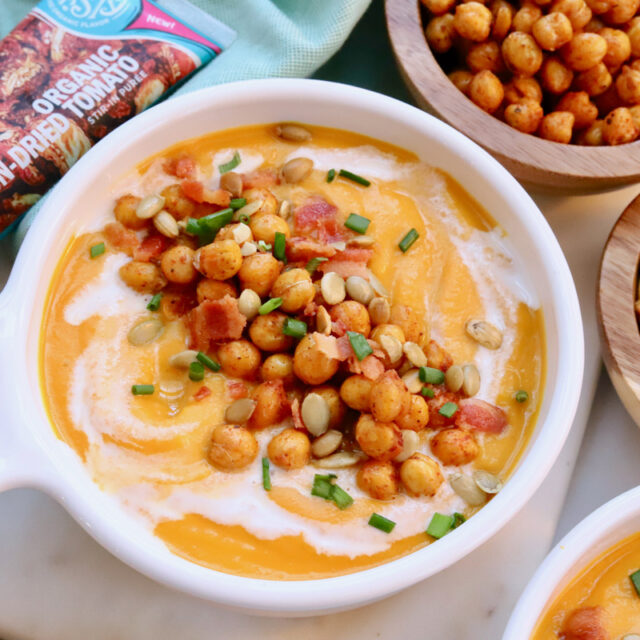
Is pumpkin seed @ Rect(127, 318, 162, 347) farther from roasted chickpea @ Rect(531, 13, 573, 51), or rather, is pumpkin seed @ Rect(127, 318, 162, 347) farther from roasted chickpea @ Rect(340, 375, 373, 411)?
roasted chickpea @ Rect(531, 13, 573, 51)

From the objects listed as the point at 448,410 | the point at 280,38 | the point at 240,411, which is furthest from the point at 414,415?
the point at 280,38

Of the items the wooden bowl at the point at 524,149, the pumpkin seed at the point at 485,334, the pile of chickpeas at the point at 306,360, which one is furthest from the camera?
the wooden bowl at the point at 524,149

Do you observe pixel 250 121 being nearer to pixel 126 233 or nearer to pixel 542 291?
pixel 126 233

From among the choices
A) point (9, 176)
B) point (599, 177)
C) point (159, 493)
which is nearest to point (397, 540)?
point (159, 493)

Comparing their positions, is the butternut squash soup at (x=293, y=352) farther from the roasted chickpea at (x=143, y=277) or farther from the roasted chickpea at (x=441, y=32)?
the roasted chickpea at (x=441, y=32)

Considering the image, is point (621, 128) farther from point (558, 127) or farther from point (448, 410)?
point (448, 410)

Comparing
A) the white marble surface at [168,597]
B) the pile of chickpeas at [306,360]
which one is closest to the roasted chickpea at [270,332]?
the pile of chickpeas at [306,360]

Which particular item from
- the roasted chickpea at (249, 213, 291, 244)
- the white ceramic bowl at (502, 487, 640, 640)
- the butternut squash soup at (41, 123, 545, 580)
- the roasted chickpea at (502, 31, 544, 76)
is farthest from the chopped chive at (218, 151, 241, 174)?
the white ceramic bowl at (502, 487, 640, 640)
